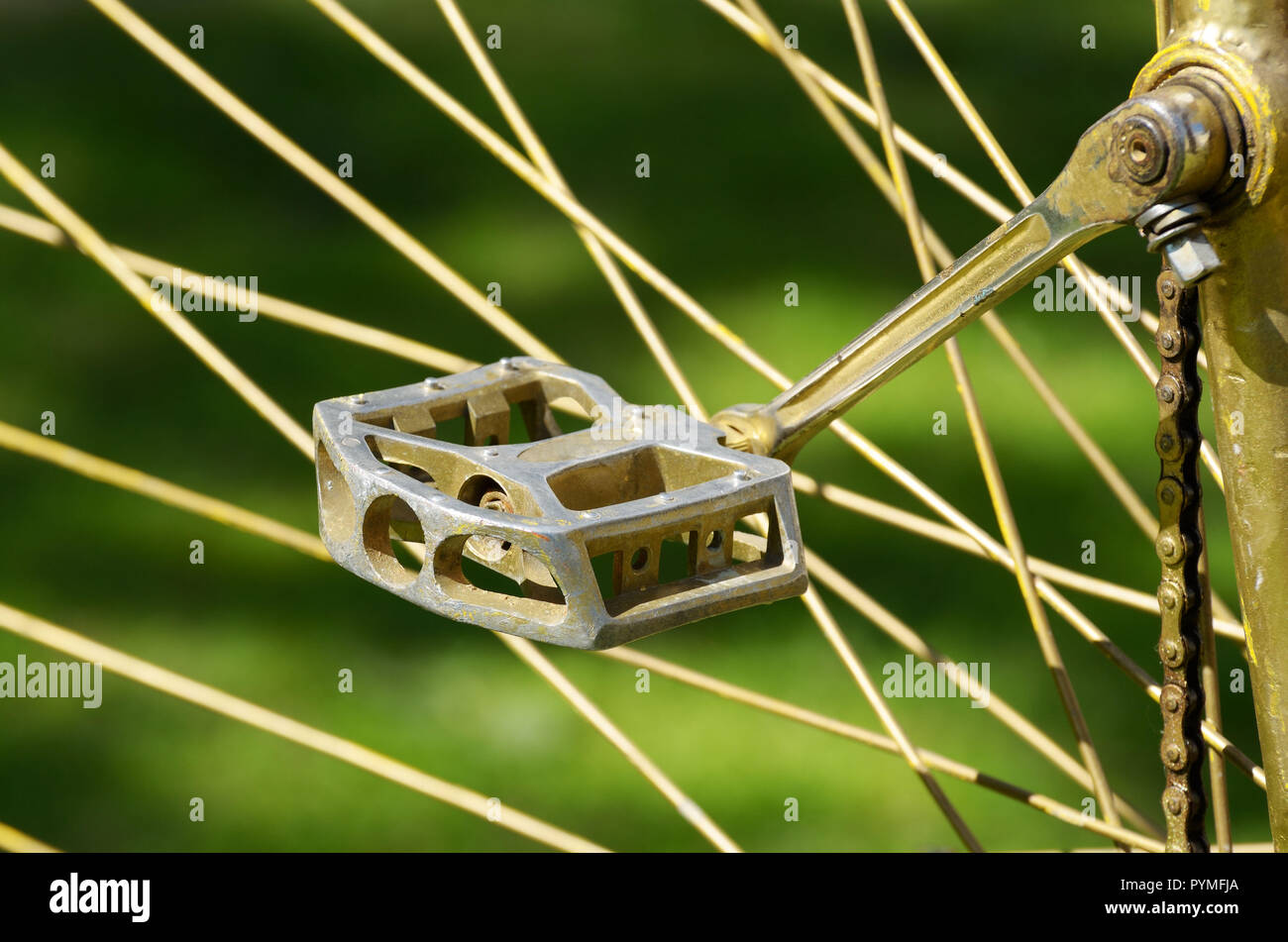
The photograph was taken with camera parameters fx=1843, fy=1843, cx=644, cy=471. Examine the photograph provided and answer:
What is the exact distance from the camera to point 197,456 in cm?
172

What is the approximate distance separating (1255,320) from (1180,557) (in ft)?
0.42

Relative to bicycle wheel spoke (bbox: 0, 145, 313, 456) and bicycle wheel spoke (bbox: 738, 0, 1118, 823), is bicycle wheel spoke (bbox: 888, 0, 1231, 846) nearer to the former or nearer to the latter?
bicycle wheel spoke (bbox: 738, 0, 1118, 823)

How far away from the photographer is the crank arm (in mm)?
609

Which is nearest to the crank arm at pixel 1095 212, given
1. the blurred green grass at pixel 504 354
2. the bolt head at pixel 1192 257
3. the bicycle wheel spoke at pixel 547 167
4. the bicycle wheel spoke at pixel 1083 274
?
the bolt head at pixel 1192 257

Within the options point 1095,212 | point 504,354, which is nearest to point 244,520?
point 1095,212

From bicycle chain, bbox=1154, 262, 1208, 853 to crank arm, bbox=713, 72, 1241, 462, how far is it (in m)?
0.08

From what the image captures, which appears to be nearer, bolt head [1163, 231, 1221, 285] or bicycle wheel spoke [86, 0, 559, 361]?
bolt head [1163, 231, 1221, 285]

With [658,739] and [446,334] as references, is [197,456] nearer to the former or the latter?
[446,334]

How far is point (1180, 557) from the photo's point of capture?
2.39 ft

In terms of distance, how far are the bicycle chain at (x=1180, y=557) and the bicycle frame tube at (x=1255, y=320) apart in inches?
2.0

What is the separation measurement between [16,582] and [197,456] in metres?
0.21

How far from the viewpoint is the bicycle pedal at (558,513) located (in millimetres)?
662

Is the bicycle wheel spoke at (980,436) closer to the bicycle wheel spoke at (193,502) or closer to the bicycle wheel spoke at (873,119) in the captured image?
the bicycle wheel spoke at (873,119)

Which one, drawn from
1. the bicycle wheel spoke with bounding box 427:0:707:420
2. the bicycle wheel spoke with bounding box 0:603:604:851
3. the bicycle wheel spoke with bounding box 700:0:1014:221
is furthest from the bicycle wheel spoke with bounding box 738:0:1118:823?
the bicycle wheel spoke with bounding box 0:603:604:851
